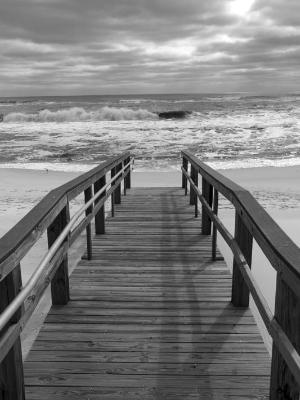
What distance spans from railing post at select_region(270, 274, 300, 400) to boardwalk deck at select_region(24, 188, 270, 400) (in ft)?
1.61

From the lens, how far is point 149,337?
3.22 metres

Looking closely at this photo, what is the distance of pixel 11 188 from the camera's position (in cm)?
1276

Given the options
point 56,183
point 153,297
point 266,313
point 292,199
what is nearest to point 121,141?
point 56,183

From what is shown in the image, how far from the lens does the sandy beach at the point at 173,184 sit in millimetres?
5736

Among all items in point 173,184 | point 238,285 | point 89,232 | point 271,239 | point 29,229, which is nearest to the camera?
point 271,239

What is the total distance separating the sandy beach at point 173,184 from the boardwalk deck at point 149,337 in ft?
2.24

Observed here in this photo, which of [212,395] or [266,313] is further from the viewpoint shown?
[212,395]

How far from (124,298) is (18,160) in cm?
1734

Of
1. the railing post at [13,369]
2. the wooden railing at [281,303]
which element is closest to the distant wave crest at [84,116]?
the wooden railing at [281,303]

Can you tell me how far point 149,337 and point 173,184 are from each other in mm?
10442

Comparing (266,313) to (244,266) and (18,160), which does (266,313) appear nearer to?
(244,266)

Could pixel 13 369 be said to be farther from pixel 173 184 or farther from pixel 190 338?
pixel 173 184

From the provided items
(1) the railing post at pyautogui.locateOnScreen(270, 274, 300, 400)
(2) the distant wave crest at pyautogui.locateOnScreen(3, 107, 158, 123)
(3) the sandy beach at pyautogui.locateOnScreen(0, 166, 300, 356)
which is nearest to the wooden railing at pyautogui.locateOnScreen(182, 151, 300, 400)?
(1) the railing post at pyautogui.locateOnScreen(270, 274, 300, 400)

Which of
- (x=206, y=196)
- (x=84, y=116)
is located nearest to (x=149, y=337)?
(x=206, y=196)
